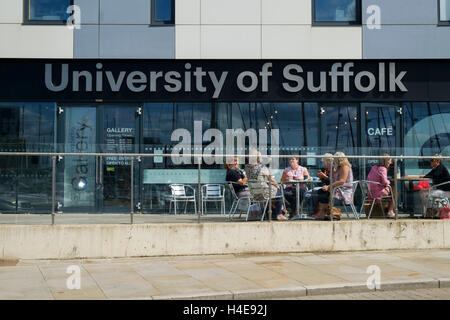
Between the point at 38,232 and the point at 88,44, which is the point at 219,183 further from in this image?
the point at 88,44

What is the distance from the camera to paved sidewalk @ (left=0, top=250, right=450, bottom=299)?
710cm

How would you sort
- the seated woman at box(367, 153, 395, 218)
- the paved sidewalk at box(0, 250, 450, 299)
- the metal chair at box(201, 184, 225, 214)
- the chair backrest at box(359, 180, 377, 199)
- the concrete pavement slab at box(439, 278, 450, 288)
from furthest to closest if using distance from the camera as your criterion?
the seated woman at box(367, 153, 395, 218)
the chair backrest at box(359, 180, 377, 199)
the metal chair at box(201, 184, 225, 214)
the concrete pavement slab at box(439, 278, 450, 288)
the paved sidewalk at box(0, 250, 450, 299)

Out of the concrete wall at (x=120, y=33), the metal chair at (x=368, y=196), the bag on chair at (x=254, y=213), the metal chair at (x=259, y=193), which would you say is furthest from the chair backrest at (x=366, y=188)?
the concrete wall at (x=120, y=33)

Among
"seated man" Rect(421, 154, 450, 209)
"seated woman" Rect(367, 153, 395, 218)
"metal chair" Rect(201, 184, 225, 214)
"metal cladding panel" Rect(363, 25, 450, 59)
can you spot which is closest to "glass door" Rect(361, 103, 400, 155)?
"metal cladding panel" Rect(363, 25, 450, 59)

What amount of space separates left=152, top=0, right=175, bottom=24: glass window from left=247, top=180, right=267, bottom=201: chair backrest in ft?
21.8

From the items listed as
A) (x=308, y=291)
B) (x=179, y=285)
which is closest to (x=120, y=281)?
(x=179, y=285)

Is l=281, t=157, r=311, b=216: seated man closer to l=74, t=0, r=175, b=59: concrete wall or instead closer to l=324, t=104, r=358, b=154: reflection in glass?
l=324, t=104, r=358, b=154: reflection in glass

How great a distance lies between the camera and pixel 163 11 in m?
15.5

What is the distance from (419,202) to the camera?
11.3m

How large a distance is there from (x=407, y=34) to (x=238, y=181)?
782cm

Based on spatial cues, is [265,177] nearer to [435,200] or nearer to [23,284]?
[435,200]

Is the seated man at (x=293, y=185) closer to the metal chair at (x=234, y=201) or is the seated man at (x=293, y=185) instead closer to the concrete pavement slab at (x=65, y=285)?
the metal chair at (x=234, y=201)

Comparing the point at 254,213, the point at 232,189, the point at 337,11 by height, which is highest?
the point at 337,11

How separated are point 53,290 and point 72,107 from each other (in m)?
8.91
